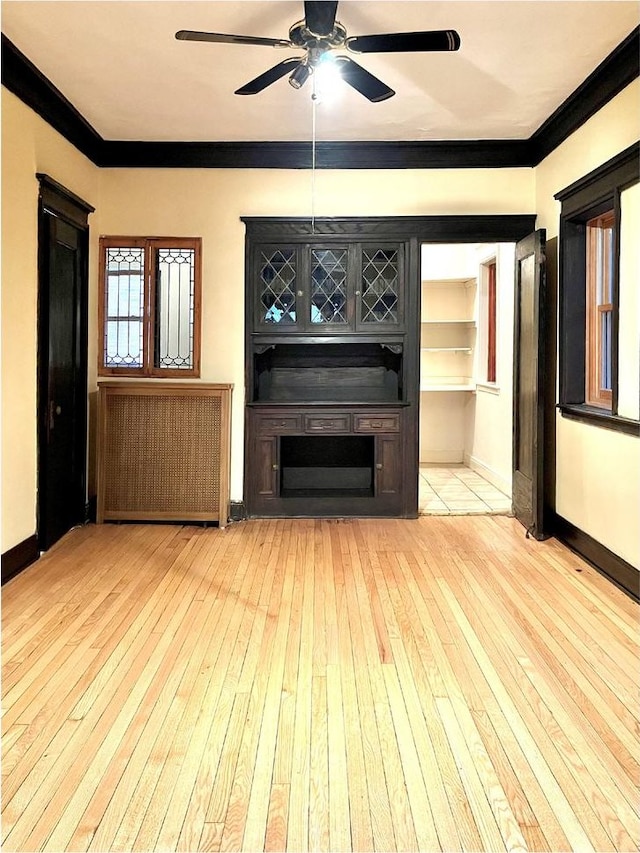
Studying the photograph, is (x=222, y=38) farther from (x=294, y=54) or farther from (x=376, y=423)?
(x=376, y=423)

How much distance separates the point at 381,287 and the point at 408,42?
2.46 metres

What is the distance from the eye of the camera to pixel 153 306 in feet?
17.3

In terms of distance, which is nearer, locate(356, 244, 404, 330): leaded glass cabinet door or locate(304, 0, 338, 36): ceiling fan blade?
locate(304, 0, 338, 36): ceiling fan blade

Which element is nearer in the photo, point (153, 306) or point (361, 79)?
point (361, 79)

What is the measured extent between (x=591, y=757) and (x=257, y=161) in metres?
4.54

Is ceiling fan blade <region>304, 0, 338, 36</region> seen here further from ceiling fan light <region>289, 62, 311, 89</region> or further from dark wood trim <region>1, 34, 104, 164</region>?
dark wood trim <region>1, 34, 104, 164</region>

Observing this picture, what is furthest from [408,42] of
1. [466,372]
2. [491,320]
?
[466,372]

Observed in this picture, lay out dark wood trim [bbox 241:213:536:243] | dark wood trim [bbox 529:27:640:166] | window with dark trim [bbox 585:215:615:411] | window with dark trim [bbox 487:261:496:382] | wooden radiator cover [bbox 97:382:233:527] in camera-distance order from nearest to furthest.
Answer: dark wood trim [bbox 529:27:640:166], window with dark trim [bbox 585:215:615:411], wooden radiator cover [bbox 97:382:233:527], dark wood trim [bbox 241:213:536:243], window with dark trim [bbox 487:261:496:382]

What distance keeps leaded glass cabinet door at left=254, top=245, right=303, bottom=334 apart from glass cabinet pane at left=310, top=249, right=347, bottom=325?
0.15 m

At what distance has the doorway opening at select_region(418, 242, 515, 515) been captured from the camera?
21.0 feet

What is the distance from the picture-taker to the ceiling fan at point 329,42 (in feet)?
9.43

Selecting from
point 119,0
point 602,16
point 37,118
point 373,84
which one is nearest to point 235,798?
point 373,84

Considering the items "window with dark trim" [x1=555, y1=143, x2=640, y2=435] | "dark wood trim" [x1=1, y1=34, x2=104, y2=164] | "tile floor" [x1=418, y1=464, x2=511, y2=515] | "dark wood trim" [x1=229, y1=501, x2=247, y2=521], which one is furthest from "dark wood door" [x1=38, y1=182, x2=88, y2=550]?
"window with dark trim" [x1=555, y1=143, x2=640, y2=435]

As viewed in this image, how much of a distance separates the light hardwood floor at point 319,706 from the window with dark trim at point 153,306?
1.71 metres
